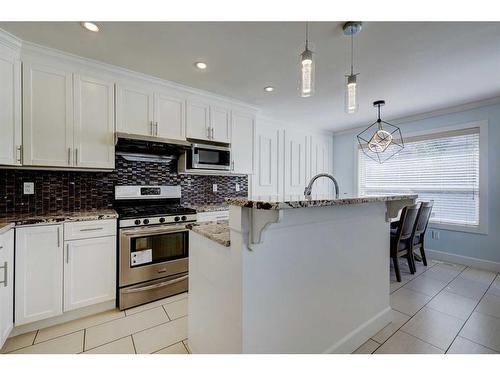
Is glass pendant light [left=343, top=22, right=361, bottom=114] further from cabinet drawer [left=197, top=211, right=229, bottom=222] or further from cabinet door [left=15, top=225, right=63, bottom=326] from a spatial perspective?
cabinet door [left=15, top=225, right=63, bottom=326]

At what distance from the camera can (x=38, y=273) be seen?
191 centimetres

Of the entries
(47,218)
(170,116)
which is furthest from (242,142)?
(47,218)

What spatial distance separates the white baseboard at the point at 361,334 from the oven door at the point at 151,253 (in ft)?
5.45

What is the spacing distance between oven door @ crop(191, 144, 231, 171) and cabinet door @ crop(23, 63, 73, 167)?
1249mm

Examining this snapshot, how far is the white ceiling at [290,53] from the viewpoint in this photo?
1789 mm

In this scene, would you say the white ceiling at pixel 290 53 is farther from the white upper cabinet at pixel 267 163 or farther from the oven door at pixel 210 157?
the white upper cabinet at pixel 267 163

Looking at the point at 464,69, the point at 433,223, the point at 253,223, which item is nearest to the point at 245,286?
the point at 253,223

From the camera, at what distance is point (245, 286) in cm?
114

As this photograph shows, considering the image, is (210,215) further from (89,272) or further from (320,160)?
(320,160)

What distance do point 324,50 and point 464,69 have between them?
159 cm

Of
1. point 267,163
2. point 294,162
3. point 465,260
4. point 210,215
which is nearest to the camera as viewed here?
point 210,215

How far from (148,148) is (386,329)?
2.93 meters

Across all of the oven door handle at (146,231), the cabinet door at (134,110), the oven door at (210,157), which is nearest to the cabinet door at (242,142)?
the oven door at (210,157)
